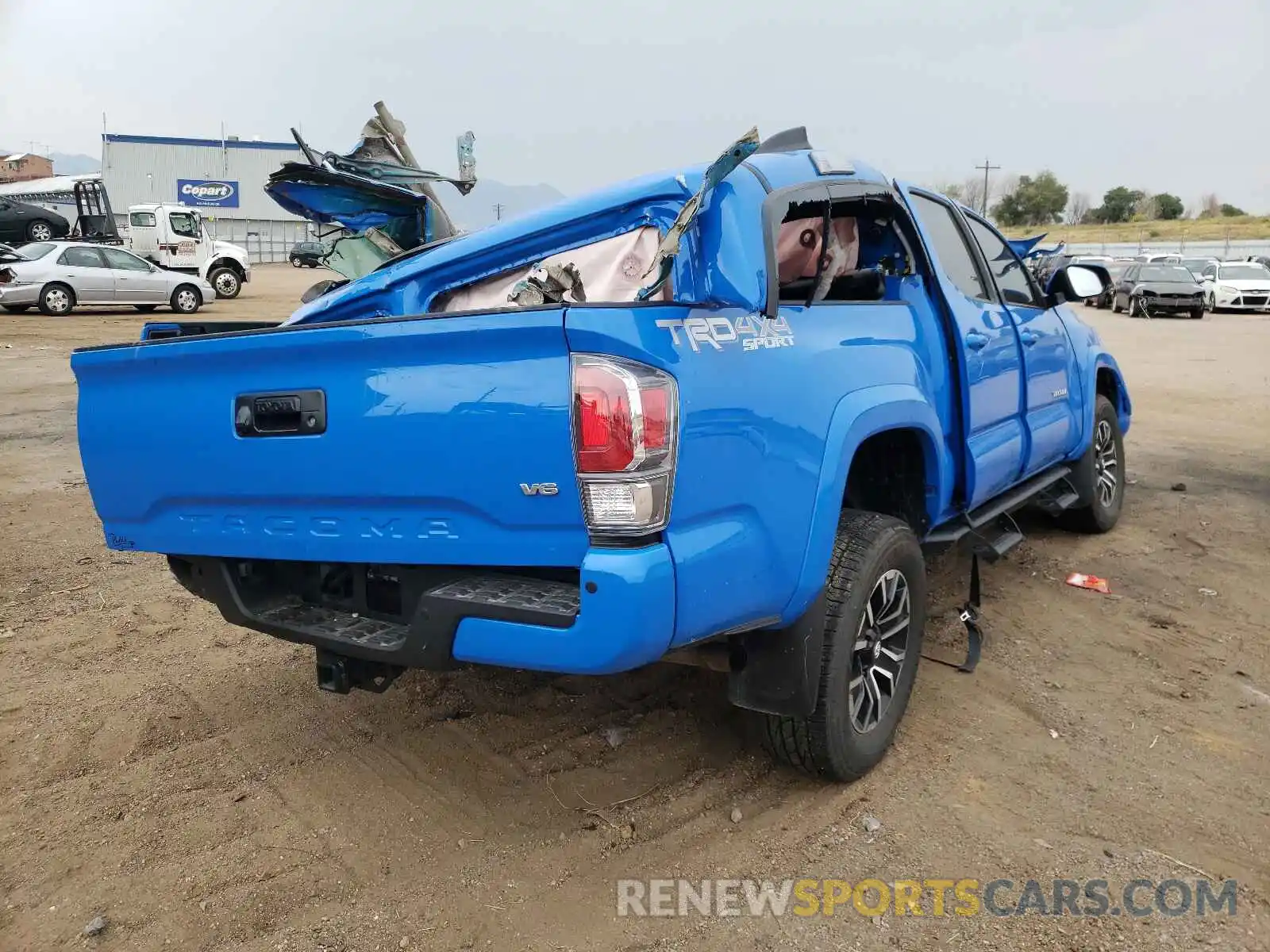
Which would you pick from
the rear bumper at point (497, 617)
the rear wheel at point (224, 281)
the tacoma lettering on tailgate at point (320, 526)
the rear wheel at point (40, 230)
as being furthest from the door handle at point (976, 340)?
the rear wheel at point (40, 230)

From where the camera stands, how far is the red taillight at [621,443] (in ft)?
7.20

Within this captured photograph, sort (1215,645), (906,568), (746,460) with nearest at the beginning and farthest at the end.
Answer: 1. (746,460)
2. (906,568)
3. (1215,645)

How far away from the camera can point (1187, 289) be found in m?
25.1

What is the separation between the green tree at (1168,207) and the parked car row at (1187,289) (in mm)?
61270

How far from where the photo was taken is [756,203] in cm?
276

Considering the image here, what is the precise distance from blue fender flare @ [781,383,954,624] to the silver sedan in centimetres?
1979

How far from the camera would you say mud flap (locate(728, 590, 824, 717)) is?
276 centimetres

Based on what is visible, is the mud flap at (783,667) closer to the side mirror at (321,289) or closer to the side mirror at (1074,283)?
the side mirror at (321,289)

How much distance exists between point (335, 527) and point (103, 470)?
37.0 inches

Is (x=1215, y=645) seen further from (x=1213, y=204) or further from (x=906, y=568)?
(x=1213, y=204)

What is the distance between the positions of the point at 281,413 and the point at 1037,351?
3503 mm

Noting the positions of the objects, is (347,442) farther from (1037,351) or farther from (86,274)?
(86,274)

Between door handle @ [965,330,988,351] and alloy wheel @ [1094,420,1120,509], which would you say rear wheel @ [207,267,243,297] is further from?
door handle @ [965,330,988,351]

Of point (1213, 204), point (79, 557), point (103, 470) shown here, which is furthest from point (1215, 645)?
point (1213, 204)
